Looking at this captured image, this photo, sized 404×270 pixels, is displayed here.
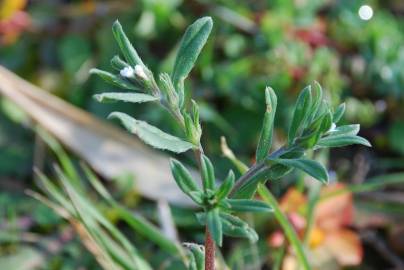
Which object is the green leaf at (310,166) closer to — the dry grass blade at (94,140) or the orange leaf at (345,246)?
the orange leaf at (345,246)

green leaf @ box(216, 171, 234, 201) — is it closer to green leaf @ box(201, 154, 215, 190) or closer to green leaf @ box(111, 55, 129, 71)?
green leaf @ box(201, 154, 215, 190)

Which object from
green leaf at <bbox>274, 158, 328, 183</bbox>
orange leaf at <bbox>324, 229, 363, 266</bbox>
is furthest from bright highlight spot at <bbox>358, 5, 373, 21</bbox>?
green leaf at <bbox>274, 158, 328, 183</bbox>

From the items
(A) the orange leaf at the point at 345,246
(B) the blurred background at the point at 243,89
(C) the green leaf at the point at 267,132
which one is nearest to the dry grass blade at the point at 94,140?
(B) the blurred background at the point at 243,89

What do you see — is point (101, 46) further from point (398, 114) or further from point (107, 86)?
point (398, 114)

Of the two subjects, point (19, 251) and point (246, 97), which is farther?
point (246, 97)

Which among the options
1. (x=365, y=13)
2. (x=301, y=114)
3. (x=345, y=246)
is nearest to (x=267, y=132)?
(x=301, y=114)

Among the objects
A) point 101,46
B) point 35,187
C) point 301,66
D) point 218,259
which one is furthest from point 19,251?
point 301,66

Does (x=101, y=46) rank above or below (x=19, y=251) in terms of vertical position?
above
